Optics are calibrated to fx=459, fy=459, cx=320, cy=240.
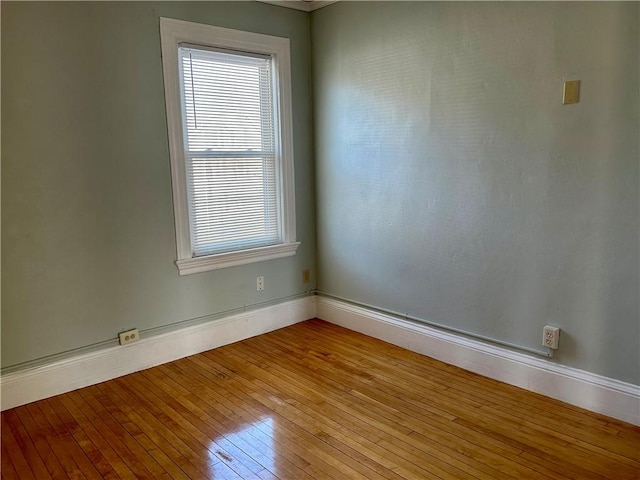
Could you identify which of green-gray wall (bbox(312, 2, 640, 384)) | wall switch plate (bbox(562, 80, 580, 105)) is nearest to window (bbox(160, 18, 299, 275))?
green-gray wall (bbox(312, 2, 640, 384))

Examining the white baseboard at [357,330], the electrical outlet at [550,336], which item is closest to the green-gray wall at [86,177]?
the white baseboard at [357,330]

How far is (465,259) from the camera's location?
9.23ft

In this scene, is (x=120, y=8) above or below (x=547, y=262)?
above

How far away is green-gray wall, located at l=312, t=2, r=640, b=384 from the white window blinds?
50 cm

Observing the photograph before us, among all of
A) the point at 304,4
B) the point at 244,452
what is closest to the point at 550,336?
the point at 244,452

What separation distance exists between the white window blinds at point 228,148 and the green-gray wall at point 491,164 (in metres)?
0.50

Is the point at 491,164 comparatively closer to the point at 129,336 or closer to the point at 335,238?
the point at 335,238

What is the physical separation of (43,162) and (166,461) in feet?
5.55

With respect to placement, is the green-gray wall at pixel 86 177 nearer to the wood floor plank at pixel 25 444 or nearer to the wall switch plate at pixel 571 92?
the wood floor plank at pixel 25 444

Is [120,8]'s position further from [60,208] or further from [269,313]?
[269,313]

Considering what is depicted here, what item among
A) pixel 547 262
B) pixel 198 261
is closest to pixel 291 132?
pixel 198 261

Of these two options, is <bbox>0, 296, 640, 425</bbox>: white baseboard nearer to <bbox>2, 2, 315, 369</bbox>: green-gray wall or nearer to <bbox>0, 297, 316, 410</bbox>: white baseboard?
<bbox>0, 297, 316, 410</bbox>: white baseboard

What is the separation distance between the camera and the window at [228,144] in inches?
117

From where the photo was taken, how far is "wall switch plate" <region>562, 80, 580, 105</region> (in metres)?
2.24
